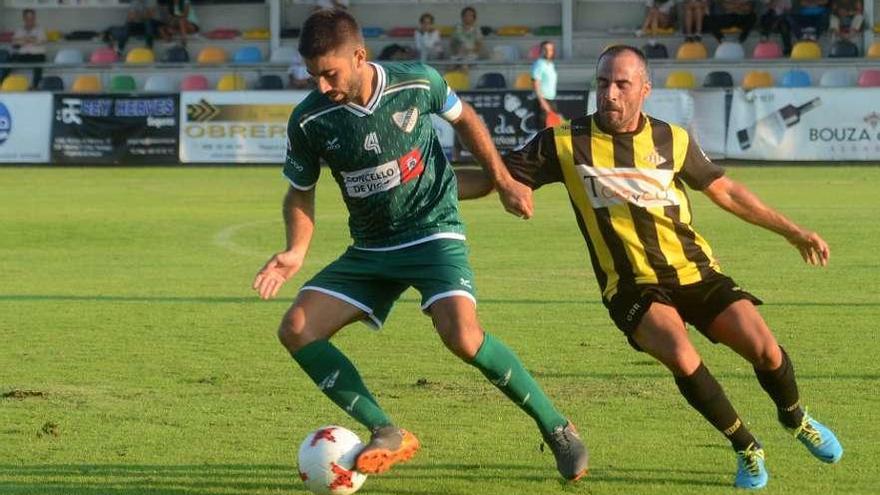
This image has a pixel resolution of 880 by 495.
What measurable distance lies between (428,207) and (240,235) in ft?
34.1

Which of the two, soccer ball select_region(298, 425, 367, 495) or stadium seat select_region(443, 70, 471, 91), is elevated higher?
soccer ball select_region(298, 425, 367, 495)

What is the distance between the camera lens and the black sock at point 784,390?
235 inches

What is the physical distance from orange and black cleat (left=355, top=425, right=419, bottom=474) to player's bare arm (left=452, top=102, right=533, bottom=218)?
95 cm

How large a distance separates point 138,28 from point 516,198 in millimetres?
29377

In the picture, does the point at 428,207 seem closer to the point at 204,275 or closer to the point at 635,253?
the point at 635,253

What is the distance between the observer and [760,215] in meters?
6.04

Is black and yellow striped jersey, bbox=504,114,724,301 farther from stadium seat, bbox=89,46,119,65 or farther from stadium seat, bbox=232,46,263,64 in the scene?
stadium seat, bbox=89,46,119,65

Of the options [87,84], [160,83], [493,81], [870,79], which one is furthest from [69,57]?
[870,79]

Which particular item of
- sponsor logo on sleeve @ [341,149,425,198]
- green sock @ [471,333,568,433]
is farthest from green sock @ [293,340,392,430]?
sponsor logo on sleeve @ [341,149,425,198]

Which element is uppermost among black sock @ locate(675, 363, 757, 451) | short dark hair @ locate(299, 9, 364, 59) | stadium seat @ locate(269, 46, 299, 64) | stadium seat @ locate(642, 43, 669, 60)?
short dark hair @ locate(299, 9, 364, 59)

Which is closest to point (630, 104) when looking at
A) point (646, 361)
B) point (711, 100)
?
point (646, 361)

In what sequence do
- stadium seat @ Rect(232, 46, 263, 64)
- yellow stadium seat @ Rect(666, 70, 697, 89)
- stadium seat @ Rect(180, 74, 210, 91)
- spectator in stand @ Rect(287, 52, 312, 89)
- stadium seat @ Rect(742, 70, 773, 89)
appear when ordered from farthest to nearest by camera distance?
stadium seat @ Rect(232, 46, 263, 64) < stadium seat @ Rect(180, 74, 210, 91) < spectator in stand @ Rect(287, 52, 312, 89) < stadium seat @ Rect(742, 70, 773, 89) < yellow stadium seat @ Rect(666, 70, 697, 89)

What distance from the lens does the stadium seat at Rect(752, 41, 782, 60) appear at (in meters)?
30.0

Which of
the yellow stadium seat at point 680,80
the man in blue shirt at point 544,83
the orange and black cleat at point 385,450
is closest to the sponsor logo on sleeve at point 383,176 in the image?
the orange and black cleat at point 385,450
